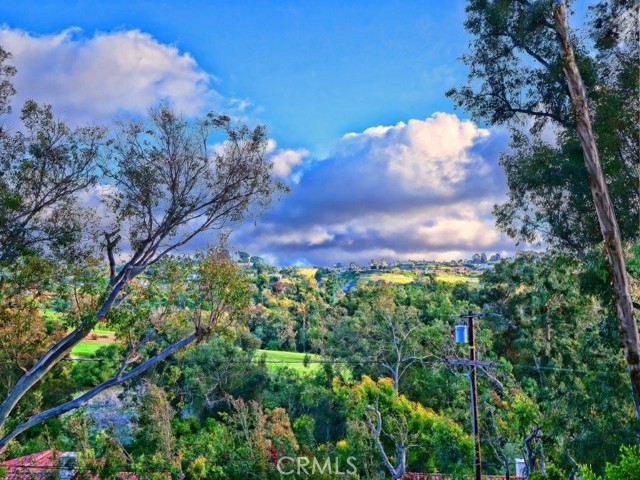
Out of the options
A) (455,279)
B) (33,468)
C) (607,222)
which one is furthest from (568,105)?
(455,279)

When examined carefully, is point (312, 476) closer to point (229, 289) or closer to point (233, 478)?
point (233, 478)

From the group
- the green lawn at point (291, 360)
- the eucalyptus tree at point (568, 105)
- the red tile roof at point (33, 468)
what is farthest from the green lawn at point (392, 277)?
the eucalyptus tree at point (568, 105)

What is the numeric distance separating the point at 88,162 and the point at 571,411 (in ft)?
29.8

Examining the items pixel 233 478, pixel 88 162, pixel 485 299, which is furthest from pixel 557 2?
pixel 485 299

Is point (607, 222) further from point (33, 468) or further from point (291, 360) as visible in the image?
point (291, 360)

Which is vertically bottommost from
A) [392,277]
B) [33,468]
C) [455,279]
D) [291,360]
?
[33,468]

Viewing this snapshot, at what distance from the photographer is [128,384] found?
23891 millimetres

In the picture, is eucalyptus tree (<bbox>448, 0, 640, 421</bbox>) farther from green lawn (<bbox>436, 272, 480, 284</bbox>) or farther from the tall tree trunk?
green lawn (<bbox>436, 272, 480, 284</bbox>)

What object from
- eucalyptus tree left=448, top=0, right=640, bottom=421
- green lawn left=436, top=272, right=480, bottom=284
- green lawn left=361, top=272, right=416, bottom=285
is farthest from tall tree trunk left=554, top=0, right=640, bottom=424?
green lawn left=361, top=272, right=416, bottom=285

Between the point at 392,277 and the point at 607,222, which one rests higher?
the point at 392,277

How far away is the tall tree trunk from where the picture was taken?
678 cm

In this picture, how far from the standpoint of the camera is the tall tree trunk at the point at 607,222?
22.2ft

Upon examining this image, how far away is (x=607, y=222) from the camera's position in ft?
23.1

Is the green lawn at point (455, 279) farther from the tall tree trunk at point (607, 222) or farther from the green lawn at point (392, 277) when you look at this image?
the tall tree trunk at point (607, 222)
